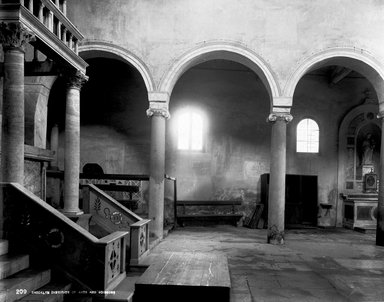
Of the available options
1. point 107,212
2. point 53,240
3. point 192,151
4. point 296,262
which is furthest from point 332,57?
point 53,240

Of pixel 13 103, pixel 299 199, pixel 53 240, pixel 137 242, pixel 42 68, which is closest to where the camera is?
pixel 53 240

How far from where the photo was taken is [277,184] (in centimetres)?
1020

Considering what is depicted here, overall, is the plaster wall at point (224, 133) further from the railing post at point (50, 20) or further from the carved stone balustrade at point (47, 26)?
the railing post at point (50, 20)

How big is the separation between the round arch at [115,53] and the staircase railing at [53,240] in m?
5.89

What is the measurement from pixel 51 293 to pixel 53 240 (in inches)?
30.5

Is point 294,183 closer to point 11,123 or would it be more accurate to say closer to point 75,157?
point 75,157

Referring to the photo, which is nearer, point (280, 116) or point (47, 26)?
point (47, 26)

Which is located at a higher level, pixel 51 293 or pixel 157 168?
pixel 157 168

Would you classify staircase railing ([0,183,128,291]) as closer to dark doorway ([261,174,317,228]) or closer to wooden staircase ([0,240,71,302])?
wooden staircase ([0,240,71,302])

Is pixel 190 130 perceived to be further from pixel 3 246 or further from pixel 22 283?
pixel 22 283

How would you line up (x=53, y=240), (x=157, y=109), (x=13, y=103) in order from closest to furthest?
(x=53, y=240), (x=13, y=103), (x=157, y=109)

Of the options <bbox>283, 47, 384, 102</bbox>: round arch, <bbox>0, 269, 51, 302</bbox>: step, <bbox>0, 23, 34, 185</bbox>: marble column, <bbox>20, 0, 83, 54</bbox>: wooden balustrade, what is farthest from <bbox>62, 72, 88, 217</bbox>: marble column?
<bbox>283, 47, 384, 102</bbox>: round arch

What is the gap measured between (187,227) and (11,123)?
9156 mm

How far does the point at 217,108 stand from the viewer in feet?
47.8
